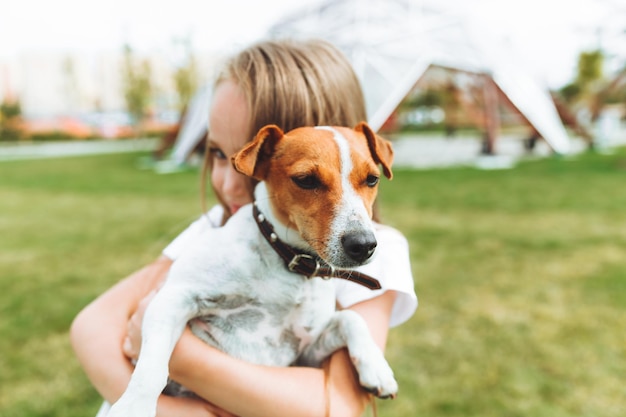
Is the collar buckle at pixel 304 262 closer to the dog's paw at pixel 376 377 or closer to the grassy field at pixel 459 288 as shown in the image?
the dog's paw at pixel 376 377

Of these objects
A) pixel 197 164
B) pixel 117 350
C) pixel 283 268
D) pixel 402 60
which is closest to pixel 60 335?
pixel 117 350

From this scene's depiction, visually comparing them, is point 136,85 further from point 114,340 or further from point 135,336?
point 135,336

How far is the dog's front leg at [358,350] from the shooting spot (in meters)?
1.64

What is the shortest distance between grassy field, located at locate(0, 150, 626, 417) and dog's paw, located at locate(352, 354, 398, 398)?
1.63m

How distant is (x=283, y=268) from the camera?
172 cm

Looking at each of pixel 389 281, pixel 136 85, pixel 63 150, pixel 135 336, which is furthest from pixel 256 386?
pixel 136 85

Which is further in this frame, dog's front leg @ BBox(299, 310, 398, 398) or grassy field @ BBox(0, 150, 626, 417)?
grassy field @ BBox(0, 150, 626, 417)

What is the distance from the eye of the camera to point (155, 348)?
4.99 feet

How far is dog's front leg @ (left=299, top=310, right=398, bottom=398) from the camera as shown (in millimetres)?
1642

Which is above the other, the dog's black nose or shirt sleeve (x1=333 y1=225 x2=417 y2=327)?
the dog's black nose

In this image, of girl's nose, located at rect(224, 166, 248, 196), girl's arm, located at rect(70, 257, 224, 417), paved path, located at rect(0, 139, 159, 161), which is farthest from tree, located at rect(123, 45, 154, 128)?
girl's nose, located at rect(224, 166, 248, 196)

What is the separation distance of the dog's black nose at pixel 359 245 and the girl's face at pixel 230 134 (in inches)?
29.1

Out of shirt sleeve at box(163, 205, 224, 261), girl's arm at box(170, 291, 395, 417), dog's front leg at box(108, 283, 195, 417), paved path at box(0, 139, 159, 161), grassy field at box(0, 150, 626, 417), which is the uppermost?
dog's front leg at box(108, 283, 195, 417)

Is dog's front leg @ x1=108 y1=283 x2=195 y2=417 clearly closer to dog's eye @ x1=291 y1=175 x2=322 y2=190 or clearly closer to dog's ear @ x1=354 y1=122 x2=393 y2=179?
dog's eye @ x1=291 y1=175 x2=322 y2=190
